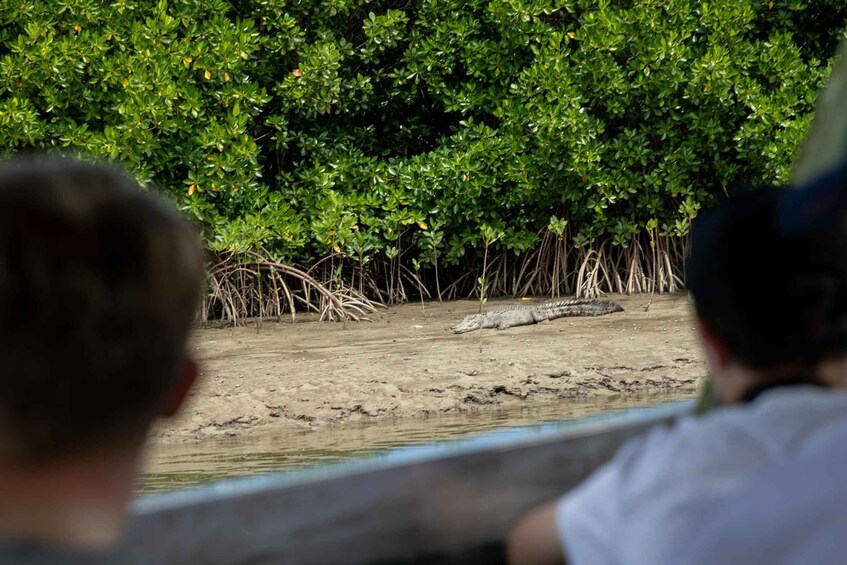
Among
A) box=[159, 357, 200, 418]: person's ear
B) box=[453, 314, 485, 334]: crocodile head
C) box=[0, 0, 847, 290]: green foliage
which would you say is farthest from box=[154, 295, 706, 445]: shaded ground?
box=[159, 357, 200, 418]: person's ear

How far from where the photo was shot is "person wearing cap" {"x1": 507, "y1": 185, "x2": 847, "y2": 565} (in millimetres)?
990

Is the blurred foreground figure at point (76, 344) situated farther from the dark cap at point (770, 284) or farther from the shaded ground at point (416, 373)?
the shaded ground at point (416, 373)

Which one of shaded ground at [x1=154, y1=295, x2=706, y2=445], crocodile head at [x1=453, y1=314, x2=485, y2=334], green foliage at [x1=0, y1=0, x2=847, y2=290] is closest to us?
shaded ground at [x1=154, y1=295, x2=706, y2=445]

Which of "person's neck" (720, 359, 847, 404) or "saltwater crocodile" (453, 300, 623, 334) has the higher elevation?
"person's neck" (720, 359, 847, 404)

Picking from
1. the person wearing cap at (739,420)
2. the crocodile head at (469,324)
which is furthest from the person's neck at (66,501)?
the crocodile head at (469,324)

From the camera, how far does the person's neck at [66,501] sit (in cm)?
80

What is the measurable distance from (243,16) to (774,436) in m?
11.9

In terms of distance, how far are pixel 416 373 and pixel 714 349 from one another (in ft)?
25.5

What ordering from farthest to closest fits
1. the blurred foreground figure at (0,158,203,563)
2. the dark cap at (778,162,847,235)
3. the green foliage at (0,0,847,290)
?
the green foliage at (0,0,847,290) → the dark cap at (778,162,847,235) → the blurred foreground figure at (0,158,203,563)

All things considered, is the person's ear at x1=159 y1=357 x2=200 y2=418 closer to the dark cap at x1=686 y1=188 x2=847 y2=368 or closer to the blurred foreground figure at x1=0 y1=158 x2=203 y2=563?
the blurred foreground figure at x1=0 y1=158 x2=203 y2=563

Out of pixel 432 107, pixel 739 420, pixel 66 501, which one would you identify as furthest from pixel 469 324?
pixel 66 501

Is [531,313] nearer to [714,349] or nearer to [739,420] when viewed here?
[714,349]

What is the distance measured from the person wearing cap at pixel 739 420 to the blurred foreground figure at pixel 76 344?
40 cm

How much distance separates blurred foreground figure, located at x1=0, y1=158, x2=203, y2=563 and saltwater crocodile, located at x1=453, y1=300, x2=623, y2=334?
372 inches
